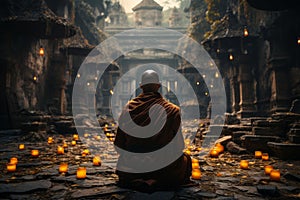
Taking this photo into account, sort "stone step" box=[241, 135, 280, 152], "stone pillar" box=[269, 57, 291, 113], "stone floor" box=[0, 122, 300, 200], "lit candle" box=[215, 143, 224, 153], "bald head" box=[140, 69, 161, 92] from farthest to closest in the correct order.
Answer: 1. "stone pillar" box=[269, 57, 291, 113]
2. "lit candle" box=[215, 143, 224, 153]
3. "stone step" box=[241, 135, 280, 152]
4. "bald head" box=[140, 69, 161, 92]
5. "stone floor" box=[0, 122, 300, 200]

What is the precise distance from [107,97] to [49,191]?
73.8 feet

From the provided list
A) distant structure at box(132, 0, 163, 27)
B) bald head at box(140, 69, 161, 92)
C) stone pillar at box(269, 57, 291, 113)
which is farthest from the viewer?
distant structure at box(132, 0, 163, 27)

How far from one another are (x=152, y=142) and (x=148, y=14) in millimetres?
41753

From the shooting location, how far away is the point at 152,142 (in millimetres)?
3115

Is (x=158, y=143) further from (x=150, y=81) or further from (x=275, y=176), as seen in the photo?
(x=275, y=176)

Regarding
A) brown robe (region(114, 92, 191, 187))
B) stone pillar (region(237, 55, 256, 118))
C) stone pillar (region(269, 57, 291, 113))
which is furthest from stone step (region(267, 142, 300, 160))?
stone pillar (region(237, 55, 256, 118))

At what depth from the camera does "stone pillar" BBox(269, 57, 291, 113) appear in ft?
33.1

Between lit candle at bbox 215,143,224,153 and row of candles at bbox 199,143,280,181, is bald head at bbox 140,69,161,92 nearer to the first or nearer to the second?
row of candles at bbox 199,143,280,181

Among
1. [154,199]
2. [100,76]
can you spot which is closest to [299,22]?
[154,199]

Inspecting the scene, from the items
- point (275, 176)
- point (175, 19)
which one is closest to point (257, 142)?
point (275, 176)

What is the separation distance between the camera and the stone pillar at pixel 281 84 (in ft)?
33.1

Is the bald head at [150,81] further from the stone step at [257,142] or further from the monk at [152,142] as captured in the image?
the stone step at [257,142]

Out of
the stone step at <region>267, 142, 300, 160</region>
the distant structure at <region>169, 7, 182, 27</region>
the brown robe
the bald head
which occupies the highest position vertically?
the distant structure at <region>169, 7, 182, 27</region>

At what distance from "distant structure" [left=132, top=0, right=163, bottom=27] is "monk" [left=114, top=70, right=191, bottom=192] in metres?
39.9
